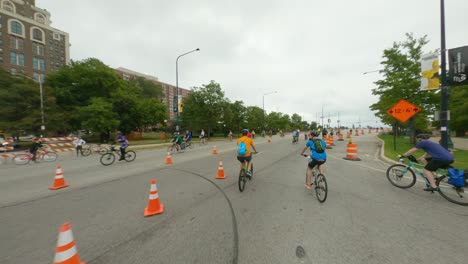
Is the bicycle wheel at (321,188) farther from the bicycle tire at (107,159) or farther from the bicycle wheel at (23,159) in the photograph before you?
the bicycle wheel at (23,159)

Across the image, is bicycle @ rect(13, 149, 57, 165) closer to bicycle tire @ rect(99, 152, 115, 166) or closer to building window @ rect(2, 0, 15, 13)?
bicycle tire @ rect(99, 152, 115, 166)

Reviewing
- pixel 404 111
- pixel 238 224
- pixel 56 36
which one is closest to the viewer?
pixel 238 224

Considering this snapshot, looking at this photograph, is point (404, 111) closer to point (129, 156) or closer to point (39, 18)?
point (129, 156)

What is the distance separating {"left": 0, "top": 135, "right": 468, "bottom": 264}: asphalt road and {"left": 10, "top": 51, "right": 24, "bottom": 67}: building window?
8880 centimetres

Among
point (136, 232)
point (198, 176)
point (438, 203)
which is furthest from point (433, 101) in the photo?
point (136, 232)

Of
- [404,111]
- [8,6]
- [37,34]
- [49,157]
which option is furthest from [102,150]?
[8,6]

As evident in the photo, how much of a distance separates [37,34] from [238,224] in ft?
348

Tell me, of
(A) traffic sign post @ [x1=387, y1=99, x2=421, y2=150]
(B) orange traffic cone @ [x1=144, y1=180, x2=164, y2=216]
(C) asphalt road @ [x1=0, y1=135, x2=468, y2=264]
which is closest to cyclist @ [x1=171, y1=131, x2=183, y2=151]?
(C) asphalt road @ [x1=0, y1=135, x2=468, y2=264]

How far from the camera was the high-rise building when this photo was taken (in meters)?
57.5

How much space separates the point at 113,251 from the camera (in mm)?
2584

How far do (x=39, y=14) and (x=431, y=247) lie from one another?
12132 cm

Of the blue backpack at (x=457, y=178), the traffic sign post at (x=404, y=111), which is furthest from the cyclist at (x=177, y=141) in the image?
the traffic sign post at (x=404, y=111)

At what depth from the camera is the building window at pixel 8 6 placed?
202 feet

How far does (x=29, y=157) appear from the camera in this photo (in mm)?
10898
